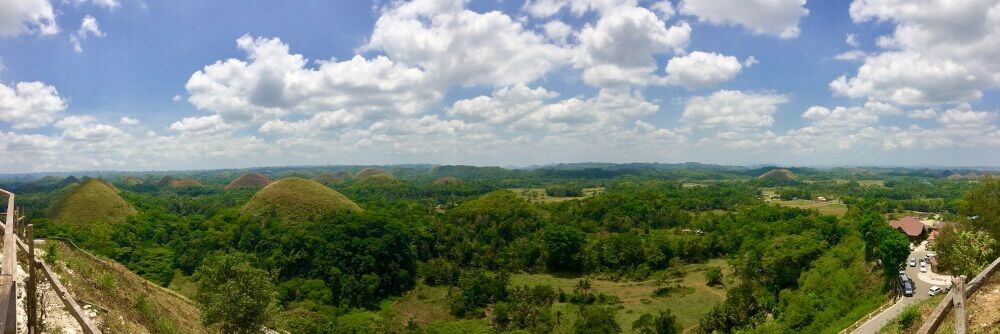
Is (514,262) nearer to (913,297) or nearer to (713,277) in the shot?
(713,277)

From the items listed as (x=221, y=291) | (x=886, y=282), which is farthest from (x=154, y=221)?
(x=886, y=282)

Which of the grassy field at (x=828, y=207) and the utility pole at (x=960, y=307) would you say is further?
the grassy field at (x=828, y=207)

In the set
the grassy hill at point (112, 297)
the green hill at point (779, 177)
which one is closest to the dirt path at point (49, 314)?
the grassy hill at point (112, 297)

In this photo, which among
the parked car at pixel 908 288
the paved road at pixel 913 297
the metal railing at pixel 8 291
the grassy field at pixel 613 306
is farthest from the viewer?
the grassy field at pixel 613 306

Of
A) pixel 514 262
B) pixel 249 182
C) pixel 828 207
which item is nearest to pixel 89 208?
pixel 514 262

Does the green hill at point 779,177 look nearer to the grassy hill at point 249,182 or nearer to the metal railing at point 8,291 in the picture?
the grassy hill at point 249,182

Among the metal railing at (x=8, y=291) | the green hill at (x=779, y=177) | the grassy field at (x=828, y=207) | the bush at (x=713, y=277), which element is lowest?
the bush at (x=713, y=277)

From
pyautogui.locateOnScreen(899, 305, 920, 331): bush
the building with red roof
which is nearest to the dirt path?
pyautogui.locateOnScreen(899, 305, 920, 331): bush
